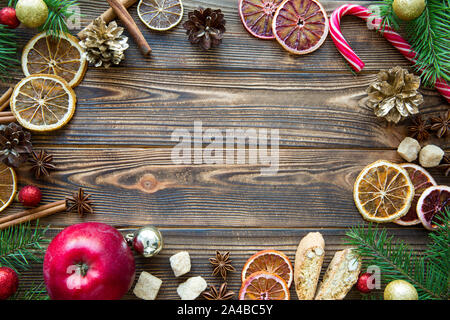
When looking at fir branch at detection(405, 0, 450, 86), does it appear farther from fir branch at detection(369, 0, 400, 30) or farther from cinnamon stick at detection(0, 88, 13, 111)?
cinnamon stick at detection(0, 88, 13, 111)

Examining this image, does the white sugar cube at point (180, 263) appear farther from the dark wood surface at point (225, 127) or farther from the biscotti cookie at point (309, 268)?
the biscotti cookie at point (309, 268)

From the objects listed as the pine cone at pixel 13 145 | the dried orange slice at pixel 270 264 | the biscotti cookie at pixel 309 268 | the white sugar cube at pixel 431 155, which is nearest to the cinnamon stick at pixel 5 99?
the pine cone at pixel 13 145

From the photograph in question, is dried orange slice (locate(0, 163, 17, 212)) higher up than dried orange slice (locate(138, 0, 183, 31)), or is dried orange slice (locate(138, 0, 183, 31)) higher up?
dried orange slice (locate(138, 0, 183, 31))

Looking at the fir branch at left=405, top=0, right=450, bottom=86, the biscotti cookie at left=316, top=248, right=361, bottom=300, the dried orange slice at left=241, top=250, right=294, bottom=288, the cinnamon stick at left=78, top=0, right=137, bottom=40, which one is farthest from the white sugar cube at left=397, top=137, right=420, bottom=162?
the cinnamon stick at left=78, top=0, right=137, bottom=40

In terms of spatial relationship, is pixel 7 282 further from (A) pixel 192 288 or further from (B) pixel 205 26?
(B) pixel 205 26

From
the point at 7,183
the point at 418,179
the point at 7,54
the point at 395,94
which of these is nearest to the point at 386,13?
the point at 395,94

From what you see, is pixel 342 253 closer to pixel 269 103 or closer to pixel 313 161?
pixel 313 161

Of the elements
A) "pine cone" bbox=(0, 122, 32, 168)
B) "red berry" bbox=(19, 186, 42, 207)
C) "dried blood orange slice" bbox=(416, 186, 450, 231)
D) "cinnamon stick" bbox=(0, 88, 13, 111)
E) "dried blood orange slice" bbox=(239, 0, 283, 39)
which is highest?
"dried blood orange slice" bbox=(239, 0, 283, 39)
